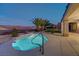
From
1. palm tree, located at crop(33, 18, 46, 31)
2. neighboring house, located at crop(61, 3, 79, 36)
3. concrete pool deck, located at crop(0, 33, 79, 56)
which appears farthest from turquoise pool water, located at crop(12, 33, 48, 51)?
neighboring house, located at crop(61, 3, 79, 36)

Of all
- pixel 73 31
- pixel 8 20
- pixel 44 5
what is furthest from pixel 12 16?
pixel 73 31

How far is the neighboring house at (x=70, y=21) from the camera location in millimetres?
3191

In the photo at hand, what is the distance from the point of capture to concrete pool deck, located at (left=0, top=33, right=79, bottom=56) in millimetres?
3201

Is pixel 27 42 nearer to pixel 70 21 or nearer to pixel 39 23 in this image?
pixel 39 23

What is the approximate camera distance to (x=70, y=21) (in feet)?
10.6

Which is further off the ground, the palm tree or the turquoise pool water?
the palm tree

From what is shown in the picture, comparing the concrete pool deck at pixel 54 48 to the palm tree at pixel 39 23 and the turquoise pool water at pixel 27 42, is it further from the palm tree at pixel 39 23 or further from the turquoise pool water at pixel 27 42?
the palm tree at pixel 39 23

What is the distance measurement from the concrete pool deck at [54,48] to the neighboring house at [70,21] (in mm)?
132

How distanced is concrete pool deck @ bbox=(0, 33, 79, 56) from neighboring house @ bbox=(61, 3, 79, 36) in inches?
5.2

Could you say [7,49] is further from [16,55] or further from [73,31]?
[73,31]

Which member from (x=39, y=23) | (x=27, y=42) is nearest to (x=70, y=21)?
(x=39, y=23)

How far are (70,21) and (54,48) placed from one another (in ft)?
1.67

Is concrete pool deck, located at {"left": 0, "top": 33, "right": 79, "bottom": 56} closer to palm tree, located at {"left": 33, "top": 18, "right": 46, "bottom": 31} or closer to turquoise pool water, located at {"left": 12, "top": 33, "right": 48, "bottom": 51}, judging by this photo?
turquoise pool water, located at {"left": 12, "top": 33, "right": 48, "bottom": 51}

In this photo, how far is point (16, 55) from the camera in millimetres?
3215
